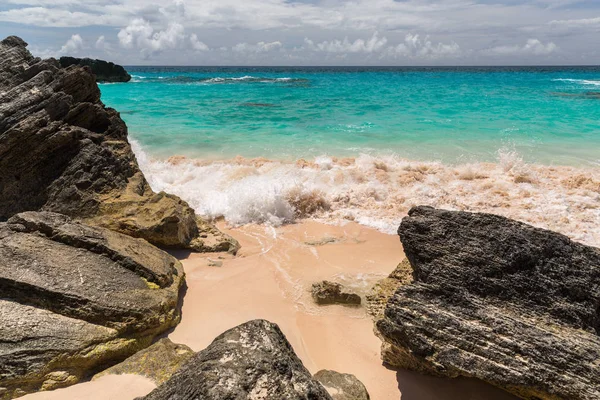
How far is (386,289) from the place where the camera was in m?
4.40

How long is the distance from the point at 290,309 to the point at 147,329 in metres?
1.60

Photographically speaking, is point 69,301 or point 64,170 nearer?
point 69,301

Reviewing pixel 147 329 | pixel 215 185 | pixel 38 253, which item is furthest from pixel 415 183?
pixel 38 253

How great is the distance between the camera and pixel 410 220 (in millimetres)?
3840

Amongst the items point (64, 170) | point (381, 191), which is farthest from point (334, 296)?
point (381, 191)

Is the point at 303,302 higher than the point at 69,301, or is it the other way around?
the point at 69,301

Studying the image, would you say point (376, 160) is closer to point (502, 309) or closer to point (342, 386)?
point (502, 309)

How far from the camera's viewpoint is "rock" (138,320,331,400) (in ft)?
7.07

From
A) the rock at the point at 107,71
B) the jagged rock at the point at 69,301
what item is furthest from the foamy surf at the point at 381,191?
the rock at the point at 107,71

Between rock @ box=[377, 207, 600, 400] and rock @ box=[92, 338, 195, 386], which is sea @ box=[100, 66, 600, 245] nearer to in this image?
rock @ box=[377, 207, 600, 400]

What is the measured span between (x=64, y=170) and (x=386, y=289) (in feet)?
15.6

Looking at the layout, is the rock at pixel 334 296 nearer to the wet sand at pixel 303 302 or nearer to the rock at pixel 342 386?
the wet sand at pixel 303 302

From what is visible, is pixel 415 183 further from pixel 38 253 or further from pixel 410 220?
pixel 38 253

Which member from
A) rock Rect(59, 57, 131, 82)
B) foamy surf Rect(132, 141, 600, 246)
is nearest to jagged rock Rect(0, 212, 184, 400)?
foamy surf Rect(132, 141, 600, 246)
